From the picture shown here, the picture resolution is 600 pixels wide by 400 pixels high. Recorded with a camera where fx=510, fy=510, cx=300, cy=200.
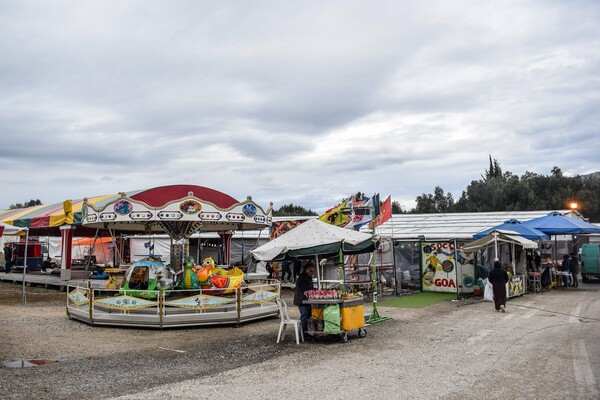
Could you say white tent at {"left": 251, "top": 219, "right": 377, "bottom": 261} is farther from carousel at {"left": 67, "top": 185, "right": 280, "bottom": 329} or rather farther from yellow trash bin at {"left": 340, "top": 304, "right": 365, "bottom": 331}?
carousel at {"left": 67, "top": 185, "right": 280, "bottom": 329}

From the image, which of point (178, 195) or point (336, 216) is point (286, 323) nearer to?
point (178, 195)

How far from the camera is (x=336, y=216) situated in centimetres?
1894

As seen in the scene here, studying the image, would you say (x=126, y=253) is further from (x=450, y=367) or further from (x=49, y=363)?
(x=450, y=367)

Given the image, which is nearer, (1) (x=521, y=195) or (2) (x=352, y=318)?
(2) (x=352, y=318)

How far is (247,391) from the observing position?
24.4 ft

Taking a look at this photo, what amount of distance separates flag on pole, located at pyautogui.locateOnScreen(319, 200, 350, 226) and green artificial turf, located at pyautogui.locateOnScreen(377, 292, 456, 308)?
11.0ft

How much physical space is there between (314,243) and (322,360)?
10.8ft

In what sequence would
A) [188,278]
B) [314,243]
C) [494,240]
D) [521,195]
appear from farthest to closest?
[521,195], [494,240], [188,278], [314,243]

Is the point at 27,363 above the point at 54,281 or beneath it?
beneath

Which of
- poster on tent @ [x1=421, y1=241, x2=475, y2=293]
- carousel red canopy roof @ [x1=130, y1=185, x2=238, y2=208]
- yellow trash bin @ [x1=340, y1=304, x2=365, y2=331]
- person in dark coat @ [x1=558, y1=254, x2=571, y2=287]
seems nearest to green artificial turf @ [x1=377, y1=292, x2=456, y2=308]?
poster on tent @ [x1=421, y1=241, x2=475, y2=293]

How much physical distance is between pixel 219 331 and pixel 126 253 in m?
26.7

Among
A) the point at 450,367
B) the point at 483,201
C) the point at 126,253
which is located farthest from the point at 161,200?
the point at 483,201

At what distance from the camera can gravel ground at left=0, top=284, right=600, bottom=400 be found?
7.44 meters

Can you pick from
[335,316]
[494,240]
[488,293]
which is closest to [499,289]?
[488,293]
